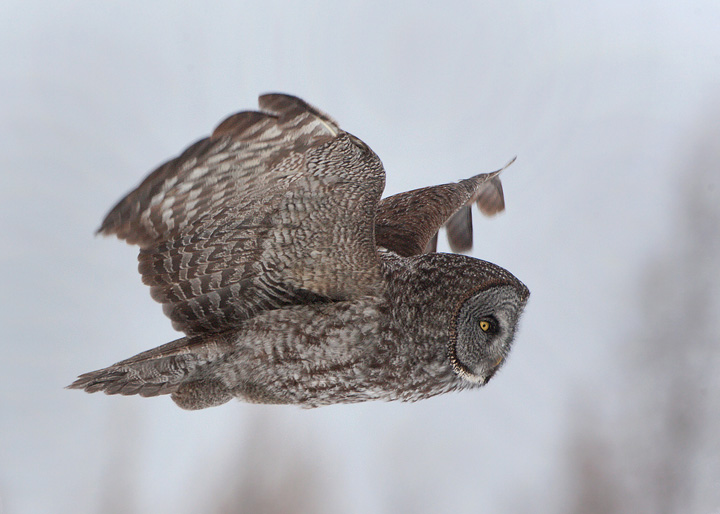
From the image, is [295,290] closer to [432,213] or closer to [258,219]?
[258,219]

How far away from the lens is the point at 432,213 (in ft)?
9.68

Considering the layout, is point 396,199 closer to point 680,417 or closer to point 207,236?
point 207,236

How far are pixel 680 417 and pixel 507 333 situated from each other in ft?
8.00

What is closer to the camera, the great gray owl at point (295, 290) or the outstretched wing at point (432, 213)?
the great gray owl at point (295, 290)

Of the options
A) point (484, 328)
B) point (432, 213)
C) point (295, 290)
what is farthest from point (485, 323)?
point (432, 213)

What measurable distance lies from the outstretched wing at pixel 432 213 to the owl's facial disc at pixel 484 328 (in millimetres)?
439

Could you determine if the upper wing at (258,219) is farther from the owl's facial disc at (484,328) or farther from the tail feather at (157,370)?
the owl's facial disc at (484,328)

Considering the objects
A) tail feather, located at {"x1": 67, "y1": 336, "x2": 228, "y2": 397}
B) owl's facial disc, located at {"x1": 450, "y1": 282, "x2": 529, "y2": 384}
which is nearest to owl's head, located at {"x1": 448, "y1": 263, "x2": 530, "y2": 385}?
owl's facial disc, located at {"x1": 450, "y1": 282, "x2": 529, "y2": 384}

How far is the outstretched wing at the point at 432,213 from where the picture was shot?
273cm

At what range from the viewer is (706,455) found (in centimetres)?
397

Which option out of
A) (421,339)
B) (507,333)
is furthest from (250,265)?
(507,333)

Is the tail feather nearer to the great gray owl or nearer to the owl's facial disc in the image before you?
the great gray owl

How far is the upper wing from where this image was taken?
186cm

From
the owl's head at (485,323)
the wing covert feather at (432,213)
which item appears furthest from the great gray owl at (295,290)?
the wing covert feather at (432,213)
